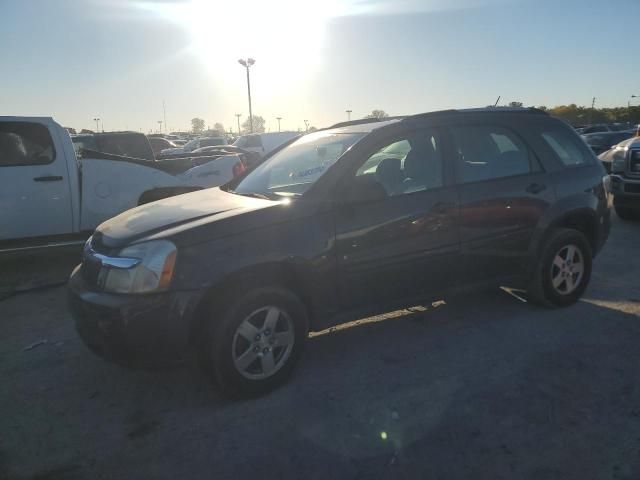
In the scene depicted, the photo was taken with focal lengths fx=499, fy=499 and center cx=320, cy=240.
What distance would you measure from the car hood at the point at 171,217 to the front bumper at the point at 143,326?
38cm

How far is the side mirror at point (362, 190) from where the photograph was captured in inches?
132

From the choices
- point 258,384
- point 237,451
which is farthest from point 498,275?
point 237,451

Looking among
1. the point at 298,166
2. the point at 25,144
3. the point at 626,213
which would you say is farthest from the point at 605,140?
the point at 25,144

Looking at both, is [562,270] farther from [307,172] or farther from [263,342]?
[263,342]

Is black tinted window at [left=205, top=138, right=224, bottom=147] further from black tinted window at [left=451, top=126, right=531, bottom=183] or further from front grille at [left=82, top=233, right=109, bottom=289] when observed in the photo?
front grille at [left=82, top=233, right=109, bottom=289]

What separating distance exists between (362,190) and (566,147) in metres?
2.34

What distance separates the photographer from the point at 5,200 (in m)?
5.75

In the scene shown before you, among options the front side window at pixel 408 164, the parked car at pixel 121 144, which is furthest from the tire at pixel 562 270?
the parked car at pixel 121 144

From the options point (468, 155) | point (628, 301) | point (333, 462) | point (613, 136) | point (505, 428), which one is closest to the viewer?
point (333, 462)

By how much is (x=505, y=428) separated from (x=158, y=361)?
2.04 meters

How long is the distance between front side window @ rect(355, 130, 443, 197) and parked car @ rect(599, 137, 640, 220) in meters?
5.66

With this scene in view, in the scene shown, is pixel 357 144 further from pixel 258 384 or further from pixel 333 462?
pixel 333 462

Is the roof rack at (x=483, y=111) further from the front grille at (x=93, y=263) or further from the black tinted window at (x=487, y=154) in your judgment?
the front grille at (x=93, y=263)

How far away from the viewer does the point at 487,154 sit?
4082 millimetres
